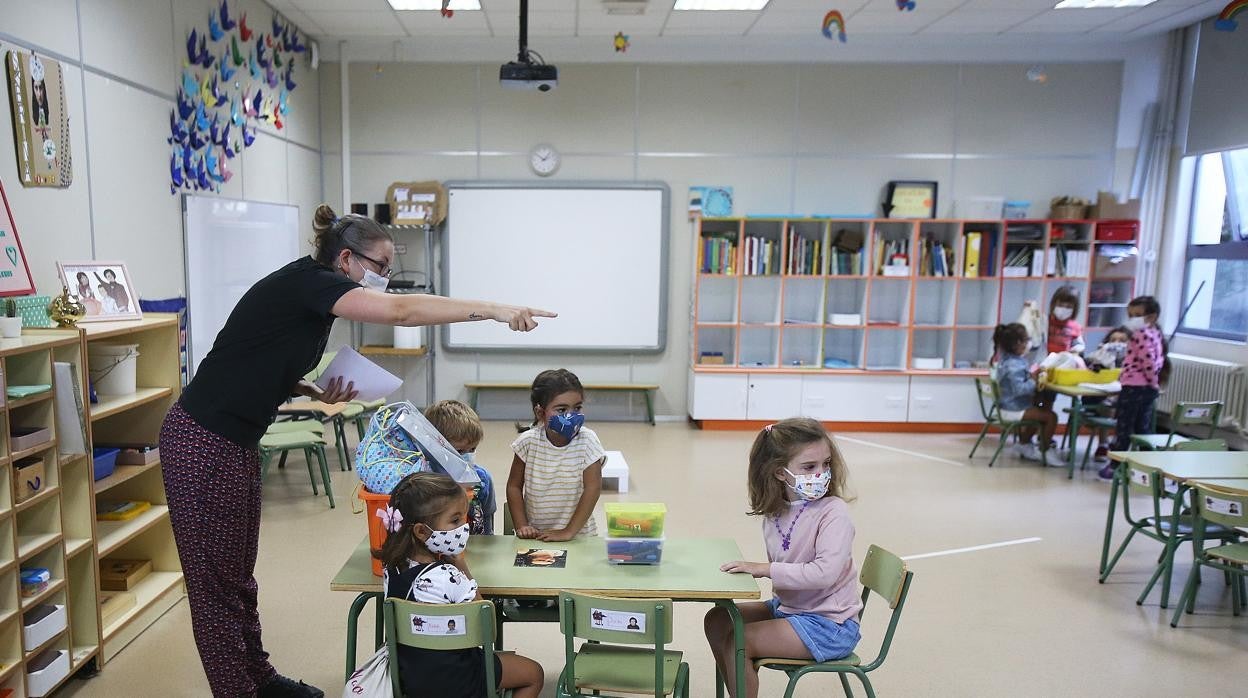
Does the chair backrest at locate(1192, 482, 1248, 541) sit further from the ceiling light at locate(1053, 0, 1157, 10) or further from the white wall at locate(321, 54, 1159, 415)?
the white wall at locate(321, 54, 1159, 415)

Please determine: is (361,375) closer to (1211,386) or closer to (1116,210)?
(1211,386)

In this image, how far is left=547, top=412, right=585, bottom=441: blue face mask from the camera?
267cm

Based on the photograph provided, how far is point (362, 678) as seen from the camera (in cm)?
207

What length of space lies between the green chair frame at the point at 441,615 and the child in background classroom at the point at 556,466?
0.67 metres

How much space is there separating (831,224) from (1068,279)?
7.27 ft

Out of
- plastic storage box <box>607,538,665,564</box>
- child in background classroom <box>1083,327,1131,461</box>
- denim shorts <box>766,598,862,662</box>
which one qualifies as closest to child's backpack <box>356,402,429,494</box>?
plastic storage box <box>607,538,665,564</box>

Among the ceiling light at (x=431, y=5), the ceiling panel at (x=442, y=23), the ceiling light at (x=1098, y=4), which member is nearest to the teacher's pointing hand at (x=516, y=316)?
the ceiling light at (x=431, y=5)

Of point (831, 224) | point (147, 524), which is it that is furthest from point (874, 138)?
point (147, 524)

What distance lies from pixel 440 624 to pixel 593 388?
5548 millimetres

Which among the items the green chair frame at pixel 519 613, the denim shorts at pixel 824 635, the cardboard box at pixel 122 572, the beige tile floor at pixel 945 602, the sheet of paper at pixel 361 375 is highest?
the sheet of paper at pixel 361 375

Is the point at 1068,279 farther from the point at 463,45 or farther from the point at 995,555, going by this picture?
the point at 463,45

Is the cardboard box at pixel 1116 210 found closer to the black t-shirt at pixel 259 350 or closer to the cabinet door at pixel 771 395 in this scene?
the cabinet door at pixel 771 395

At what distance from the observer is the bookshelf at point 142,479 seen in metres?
3.13

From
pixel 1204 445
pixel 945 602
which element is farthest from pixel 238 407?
pixel 1204 445
